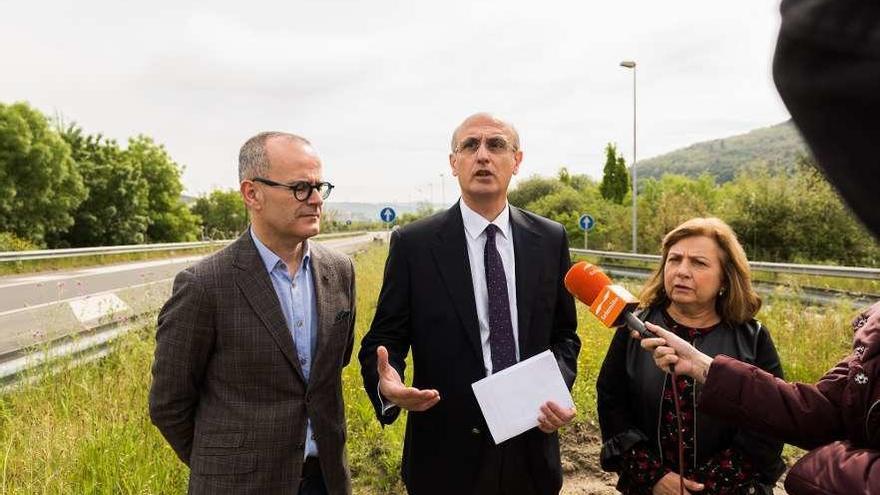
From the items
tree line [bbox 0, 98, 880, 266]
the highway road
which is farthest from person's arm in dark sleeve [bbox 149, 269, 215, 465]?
tree line [bbox 0, 98, 880, 266]

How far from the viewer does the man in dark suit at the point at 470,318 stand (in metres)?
2.49

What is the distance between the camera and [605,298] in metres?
1.96

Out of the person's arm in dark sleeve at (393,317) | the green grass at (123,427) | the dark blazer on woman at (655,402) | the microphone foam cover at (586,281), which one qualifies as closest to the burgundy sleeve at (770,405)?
the microphone foam cover at (586,281)

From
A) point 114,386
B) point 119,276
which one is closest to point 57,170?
point 119,276

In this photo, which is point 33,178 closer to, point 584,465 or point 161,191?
point 161,191

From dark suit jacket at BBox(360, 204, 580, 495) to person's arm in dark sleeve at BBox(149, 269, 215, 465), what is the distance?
0.72 m

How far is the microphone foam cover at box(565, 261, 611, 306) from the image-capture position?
2.08m

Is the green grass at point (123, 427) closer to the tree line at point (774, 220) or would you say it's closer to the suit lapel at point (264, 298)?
the suit lapel at point (264, 298)

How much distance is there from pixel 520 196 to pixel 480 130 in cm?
4508

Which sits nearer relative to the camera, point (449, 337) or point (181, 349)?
point (181, 349)

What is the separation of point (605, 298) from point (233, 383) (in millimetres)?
1409

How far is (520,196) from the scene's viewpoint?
4716cm

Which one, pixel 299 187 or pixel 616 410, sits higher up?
pixel 299 187

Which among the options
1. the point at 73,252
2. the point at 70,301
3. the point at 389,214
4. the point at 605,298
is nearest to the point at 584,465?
the point at 605,298
